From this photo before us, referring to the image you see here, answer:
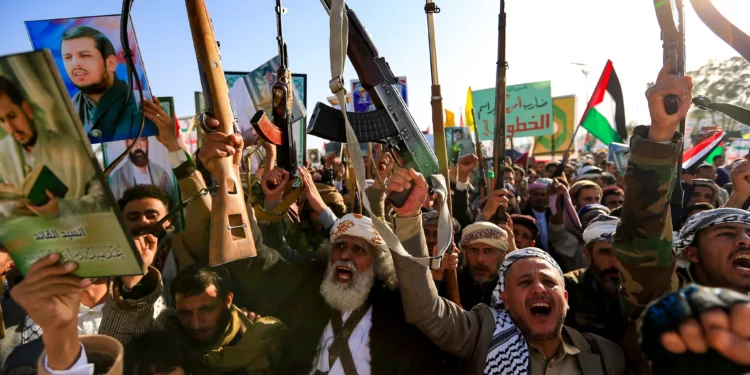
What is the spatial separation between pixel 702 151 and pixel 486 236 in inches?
112

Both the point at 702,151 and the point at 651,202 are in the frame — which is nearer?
the point at 651,202

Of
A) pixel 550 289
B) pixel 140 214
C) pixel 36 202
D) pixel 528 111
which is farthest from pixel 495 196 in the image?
pixel 528 111

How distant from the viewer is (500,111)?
3938 millimetres

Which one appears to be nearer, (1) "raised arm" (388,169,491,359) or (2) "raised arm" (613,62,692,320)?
(2) "raised arm" (613,62,692,320)

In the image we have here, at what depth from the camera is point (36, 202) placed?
40.9 inches

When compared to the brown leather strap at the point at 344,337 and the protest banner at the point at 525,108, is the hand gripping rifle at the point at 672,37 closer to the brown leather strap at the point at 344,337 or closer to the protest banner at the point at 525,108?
the brown leather strap at the point at 344,337

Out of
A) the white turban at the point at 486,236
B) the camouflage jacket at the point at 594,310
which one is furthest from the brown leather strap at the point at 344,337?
the camouflage jacket at the point at 594,310

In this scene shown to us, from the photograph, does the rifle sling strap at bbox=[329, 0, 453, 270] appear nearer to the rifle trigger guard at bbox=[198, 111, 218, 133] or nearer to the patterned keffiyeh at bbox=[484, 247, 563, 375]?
the rifle trigger guard at bbox=[198, 111, 218, 133]

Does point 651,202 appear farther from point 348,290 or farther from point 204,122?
point 204,122

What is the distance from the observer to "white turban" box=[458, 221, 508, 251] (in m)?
2.98

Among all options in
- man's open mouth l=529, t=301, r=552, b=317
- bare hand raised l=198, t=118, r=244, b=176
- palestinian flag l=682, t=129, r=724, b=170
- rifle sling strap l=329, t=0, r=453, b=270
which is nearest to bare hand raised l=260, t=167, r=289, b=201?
bare hand raised l=198, t=118, r=244, b=176

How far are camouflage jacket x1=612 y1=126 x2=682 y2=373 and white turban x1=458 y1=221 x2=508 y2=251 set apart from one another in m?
1.08

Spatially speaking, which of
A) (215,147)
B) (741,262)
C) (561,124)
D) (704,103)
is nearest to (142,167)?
(215,147)

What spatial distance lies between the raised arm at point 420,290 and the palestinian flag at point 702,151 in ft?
11.8
